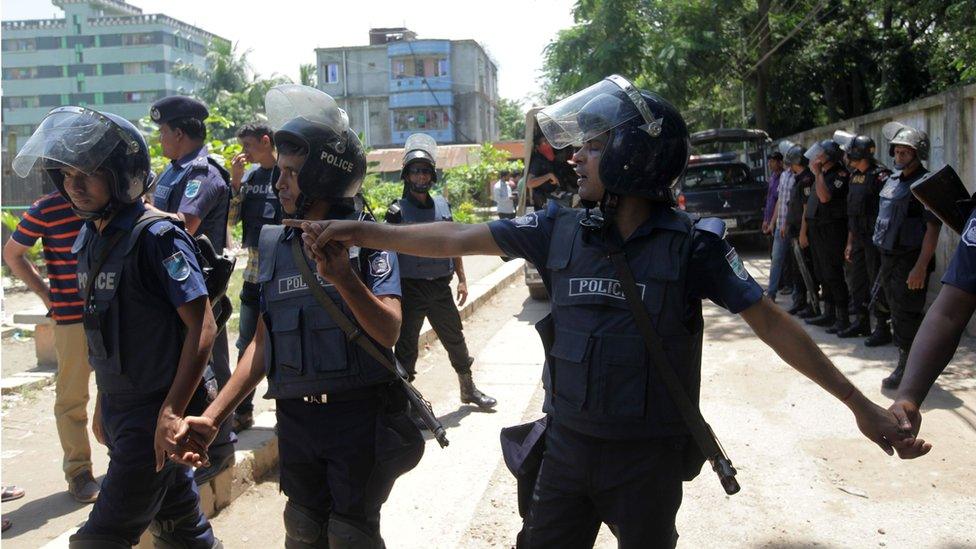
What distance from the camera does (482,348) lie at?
891cm

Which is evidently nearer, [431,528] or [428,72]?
[431,528]

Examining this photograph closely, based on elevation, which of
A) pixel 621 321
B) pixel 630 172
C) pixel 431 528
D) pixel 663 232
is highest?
pixel 630 172

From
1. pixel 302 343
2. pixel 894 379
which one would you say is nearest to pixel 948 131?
pixel 894 379

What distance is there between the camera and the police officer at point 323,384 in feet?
9.68

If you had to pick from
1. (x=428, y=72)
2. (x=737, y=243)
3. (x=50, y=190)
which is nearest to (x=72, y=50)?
(x=428, y=72)

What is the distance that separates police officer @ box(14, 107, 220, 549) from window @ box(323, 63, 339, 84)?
211 ft

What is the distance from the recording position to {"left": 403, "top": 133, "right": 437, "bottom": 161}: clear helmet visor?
634 cm

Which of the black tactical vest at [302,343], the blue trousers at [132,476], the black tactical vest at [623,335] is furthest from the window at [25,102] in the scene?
the black tactical vest at [623,335]

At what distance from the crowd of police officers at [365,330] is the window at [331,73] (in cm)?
6387

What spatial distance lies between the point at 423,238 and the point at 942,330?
5.80ft

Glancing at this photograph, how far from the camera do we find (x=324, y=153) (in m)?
3.06

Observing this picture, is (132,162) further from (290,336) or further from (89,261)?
(290,336)

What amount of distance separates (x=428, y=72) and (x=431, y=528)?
60109 mm

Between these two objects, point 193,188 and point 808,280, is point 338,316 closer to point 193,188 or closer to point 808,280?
point 193,188
